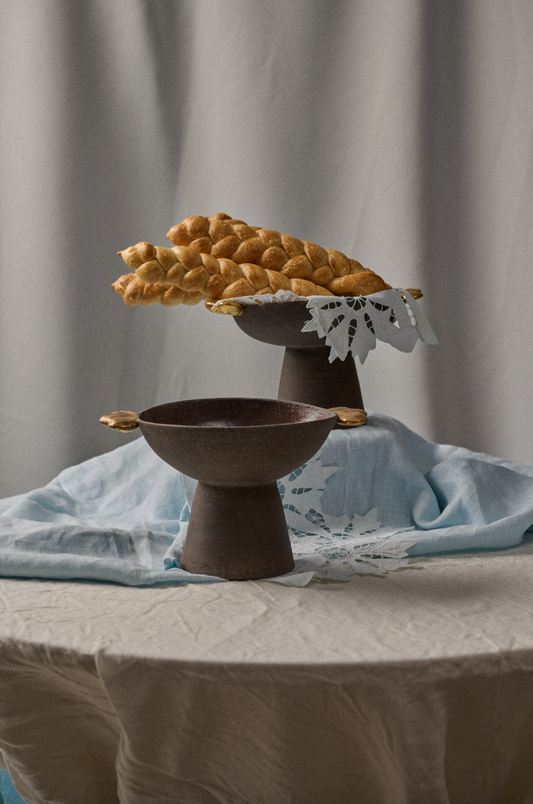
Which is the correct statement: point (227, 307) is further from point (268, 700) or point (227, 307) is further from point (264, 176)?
point (264, 176)

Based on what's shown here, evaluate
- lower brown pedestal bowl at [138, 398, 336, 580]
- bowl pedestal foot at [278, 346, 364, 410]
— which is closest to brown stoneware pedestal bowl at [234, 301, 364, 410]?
bowl pedestal foot at [278, 346, 364, 410]

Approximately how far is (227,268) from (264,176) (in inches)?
23.9

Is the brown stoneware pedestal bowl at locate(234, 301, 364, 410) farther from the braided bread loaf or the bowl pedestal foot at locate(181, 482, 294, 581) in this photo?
the bowl pedestal foot at locate(181, 482, 294, 581)

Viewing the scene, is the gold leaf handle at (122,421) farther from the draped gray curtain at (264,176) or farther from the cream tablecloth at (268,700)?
the draped gray curtain at (264,176)

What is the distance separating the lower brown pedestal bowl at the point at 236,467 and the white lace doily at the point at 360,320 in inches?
4.8

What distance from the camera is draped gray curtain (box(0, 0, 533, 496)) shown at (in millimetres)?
1409

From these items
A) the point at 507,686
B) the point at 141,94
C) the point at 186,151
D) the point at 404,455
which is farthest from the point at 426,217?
the point at 507,686

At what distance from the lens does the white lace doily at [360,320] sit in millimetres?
851

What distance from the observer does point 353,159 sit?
1.44m

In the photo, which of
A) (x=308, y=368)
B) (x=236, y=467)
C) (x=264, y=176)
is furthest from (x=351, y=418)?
(x=264, y=176)

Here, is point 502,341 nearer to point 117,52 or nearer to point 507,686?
point 117,52

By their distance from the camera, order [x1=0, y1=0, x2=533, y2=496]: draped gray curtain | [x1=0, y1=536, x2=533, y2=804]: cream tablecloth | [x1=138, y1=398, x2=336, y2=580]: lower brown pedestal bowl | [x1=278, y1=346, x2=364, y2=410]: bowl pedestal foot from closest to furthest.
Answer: [x1=0, y1=536, x2=533, y2=804]: cream tablecloth → [x1=138, y1=398, x2=336, y2=580]: lower brown pedestal bowl → [x1=278, y1=346, x2=364, y2=410]: bowl pedestal foot → [x1=0, y1=0, x2=533, y2=496]: draped gray curtain

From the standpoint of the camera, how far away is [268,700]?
55cm

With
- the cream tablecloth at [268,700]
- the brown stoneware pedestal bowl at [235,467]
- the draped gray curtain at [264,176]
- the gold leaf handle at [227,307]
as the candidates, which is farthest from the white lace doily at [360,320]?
the draped gray curtain at [264,176]
